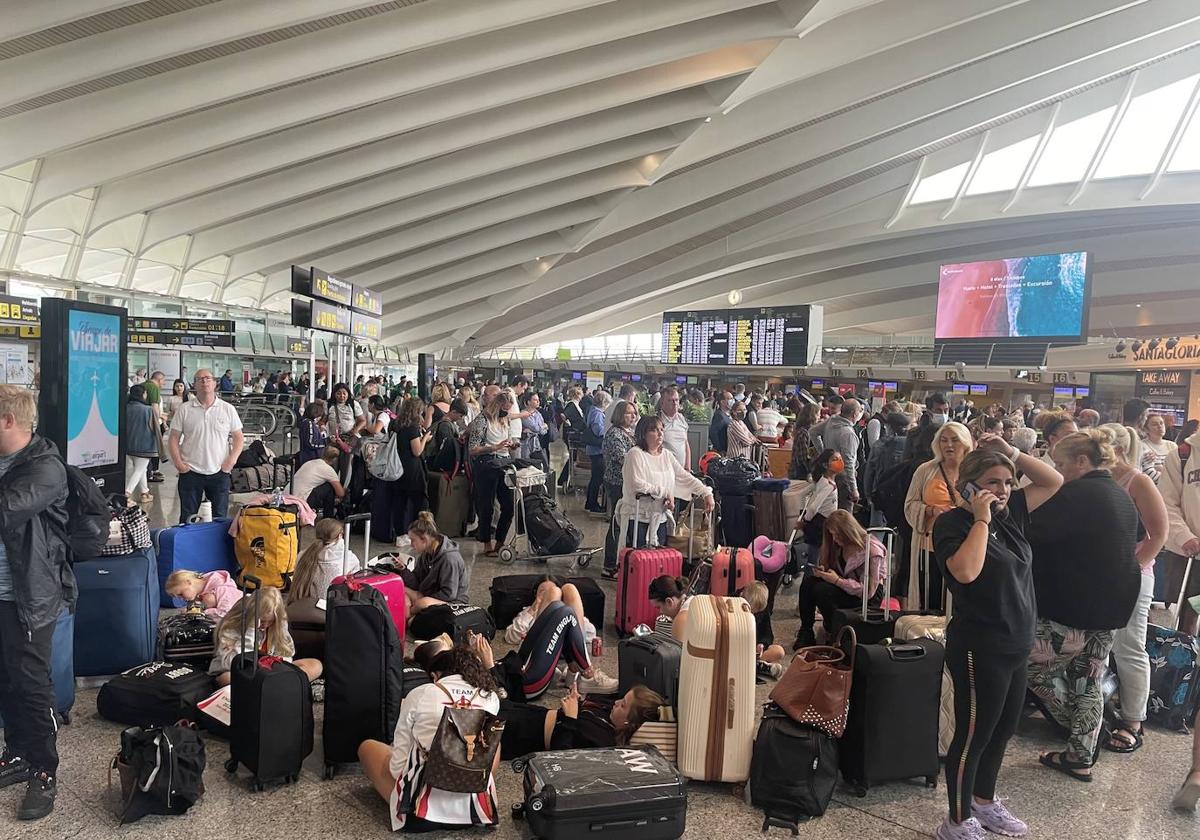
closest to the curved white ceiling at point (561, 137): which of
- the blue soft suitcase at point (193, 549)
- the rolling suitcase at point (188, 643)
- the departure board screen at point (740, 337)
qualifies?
the departure board screen at point (740, 337)

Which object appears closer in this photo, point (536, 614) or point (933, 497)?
point (933, 497)

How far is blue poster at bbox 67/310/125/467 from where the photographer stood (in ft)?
18.3

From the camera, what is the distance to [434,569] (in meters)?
5.80

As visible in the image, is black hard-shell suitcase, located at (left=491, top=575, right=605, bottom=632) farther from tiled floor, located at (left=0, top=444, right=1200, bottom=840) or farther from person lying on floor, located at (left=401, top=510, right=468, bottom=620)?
tiled floor, located at (left=0, top=444, right=1200, bottom=840)

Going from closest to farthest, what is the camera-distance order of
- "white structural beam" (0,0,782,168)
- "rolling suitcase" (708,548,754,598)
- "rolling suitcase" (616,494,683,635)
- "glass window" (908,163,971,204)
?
1. "rolling suitcase" (708,548,754,598)
2. "rolling suitcase" (616,494,683,635)
3. "white structural beam" (0,0,782,168)
4. "glass window" (908,163,971,204)

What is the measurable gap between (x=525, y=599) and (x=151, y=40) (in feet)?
37.0

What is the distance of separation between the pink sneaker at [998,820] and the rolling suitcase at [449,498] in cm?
648

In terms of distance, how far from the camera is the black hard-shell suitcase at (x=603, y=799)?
3.08 m

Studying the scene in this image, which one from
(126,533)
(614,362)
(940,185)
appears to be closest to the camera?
(126,533)

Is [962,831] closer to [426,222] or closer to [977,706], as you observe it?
[977,706]

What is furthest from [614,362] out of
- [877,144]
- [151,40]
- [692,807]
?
[692,807]

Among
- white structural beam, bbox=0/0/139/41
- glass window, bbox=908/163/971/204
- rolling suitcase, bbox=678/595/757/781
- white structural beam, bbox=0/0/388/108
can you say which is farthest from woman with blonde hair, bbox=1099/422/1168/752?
glass window, bbox=908/163/971/204

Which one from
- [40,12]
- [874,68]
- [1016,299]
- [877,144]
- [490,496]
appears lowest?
[490,496]

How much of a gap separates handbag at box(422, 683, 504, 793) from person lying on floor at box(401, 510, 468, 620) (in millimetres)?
2531
